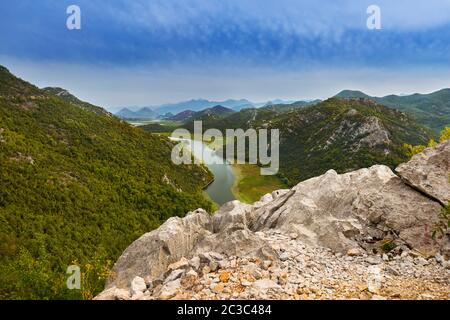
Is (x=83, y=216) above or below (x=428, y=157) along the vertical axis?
below

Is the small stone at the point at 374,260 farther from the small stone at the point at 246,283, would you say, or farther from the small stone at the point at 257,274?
the small stone at the point at 246,283

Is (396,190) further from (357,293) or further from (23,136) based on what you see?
→ (23,136)

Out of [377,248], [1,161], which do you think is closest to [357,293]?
[377,248]

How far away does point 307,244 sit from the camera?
18.0 m

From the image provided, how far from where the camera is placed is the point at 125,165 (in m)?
100

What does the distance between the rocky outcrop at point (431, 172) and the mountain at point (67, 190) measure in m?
18.8

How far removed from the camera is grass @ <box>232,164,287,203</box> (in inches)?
5084

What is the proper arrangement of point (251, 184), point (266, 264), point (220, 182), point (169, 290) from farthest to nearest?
point (220, 182), point (251, 184), point (266, 264), point (169, 290)

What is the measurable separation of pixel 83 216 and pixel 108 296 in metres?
58.8

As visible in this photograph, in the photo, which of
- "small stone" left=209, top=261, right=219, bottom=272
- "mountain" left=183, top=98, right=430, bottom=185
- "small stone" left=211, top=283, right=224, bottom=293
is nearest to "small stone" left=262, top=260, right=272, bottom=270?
"small stone" left=209, top=261, right=219, bottom=272

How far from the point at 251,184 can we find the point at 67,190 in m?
86.6

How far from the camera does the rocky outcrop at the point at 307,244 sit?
1418cm

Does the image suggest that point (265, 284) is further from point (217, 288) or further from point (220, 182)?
point (220, 182)

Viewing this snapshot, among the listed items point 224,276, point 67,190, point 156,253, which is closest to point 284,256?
point 224,276
